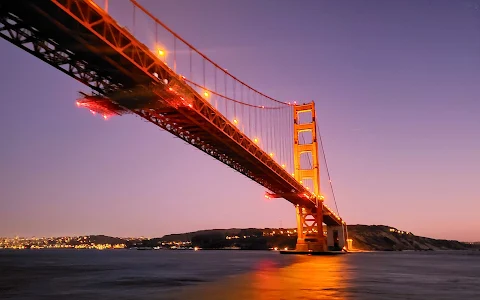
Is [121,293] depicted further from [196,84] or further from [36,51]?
[196,84]

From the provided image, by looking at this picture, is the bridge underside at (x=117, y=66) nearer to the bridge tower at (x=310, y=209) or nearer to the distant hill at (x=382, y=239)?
the bridge tower at (x=310, y=209)

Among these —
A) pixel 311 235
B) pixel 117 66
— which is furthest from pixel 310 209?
pixel 117 66

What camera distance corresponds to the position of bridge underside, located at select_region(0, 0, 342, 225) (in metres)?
19.0

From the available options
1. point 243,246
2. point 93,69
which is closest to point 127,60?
point 93,69

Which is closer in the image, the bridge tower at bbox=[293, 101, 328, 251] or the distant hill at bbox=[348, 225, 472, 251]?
the bridge tower at bbox=[293, 101, 328, 251]

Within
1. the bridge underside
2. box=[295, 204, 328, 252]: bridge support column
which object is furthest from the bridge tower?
the bridge underside

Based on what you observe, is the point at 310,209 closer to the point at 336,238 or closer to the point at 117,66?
the point at 336,238

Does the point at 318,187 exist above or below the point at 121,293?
above

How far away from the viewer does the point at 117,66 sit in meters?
23.5

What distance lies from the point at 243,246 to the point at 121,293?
180 m

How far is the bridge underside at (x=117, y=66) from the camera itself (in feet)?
62.4

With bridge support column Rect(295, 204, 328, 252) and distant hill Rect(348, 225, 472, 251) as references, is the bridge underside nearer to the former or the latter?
bridge support column Rect(295, 204, 328, 252)

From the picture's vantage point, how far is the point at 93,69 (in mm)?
24375

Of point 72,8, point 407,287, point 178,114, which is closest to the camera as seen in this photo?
point 72,8
